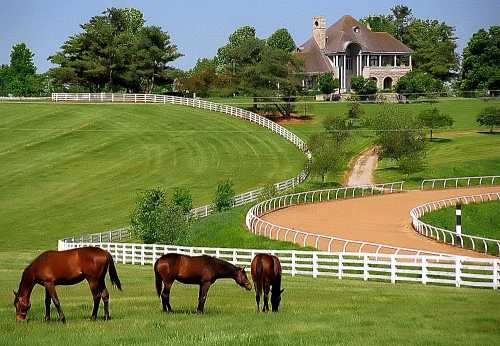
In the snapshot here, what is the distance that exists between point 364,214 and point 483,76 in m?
69.5

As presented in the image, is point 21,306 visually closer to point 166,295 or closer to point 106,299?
point 106,299

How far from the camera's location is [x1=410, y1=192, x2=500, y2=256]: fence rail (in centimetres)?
4284

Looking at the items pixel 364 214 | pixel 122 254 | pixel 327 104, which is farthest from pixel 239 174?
pixel 327 104

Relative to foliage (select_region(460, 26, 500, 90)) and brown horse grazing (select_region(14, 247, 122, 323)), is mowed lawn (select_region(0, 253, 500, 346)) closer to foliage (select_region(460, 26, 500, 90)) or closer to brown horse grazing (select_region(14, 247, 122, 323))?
brown horse grazing (select_region(14, 247, 122, 323))

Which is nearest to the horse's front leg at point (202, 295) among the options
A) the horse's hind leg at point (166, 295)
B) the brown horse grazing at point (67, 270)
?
the horse's hind leg at point (166, 295)

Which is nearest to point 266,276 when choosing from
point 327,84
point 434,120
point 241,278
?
point 241,278

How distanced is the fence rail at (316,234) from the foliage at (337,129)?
62.5 feet

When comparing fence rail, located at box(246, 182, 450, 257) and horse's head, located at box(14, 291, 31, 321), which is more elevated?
horse's head, located at box(14, 291, 31, 321)

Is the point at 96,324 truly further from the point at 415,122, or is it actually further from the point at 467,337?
the point at 415,122

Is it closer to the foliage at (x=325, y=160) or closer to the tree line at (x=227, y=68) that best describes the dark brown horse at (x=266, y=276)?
the foliage at (x=325, y=160)

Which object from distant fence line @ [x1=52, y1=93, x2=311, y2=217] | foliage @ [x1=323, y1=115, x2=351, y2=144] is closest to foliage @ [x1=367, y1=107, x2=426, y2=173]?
distant fence line @ [x1=52, y1=93, x2=311, y2=217]

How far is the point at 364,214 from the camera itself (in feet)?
182

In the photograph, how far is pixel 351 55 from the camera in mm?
144875

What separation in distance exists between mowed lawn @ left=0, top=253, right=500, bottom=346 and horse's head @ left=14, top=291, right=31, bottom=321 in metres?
0.18
